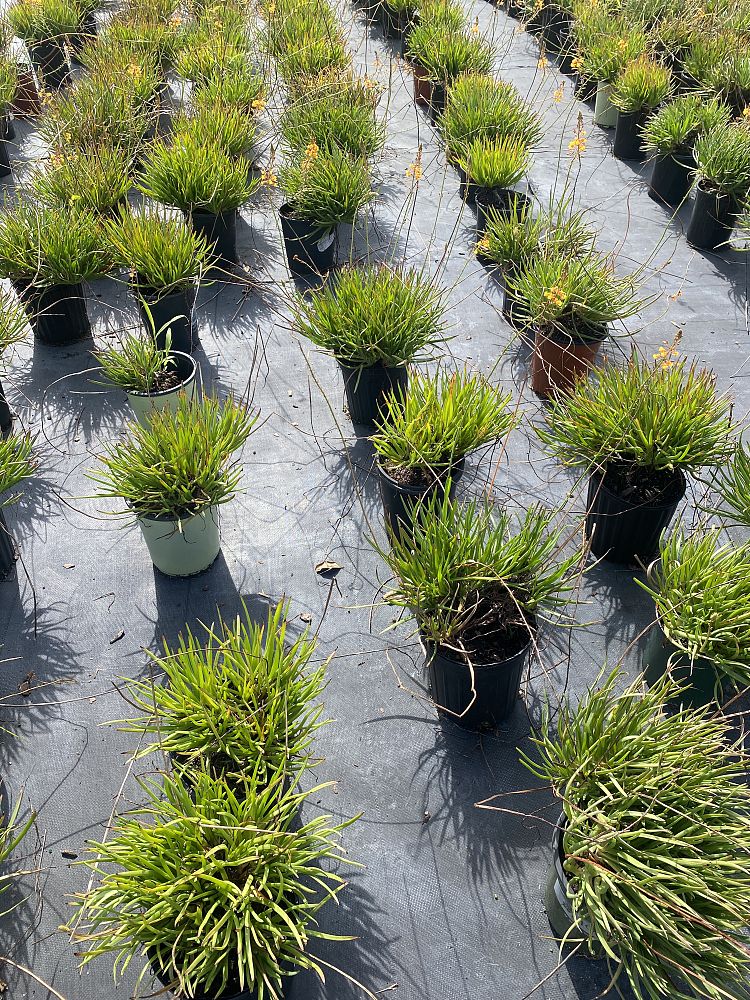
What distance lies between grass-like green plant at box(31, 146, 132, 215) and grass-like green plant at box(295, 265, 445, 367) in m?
1.65

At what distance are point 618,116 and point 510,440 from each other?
3364mm

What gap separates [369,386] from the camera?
3383 millimetres

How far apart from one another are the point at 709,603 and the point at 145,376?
7.60 feet

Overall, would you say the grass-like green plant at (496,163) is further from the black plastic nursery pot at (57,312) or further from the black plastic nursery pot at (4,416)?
the black plastic nursery pot at (4,416)

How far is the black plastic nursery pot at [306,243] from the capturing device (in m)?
4.32

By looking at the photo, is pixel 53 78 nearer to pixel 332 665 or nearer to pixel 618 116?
pixel 618 116

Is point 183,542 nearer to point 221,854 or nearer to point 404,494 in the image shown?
A: point 404,494

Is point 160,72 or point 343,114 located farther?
point 160,72

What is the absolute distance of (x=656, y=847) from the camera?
171 cm

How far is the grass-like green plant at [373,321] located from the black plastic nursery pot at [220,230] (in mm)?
1274

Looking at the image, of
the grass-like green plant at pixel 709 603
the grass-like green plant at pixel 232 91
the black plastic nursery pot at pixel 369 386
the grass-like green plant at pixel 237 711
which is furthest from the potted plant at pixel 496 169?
the grass-like green plant at pixel 237 711

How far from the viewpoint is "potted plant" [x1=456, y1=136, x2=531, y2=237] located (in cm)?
444

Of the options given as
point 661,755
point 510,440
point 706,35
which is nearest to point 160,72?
point 706,35

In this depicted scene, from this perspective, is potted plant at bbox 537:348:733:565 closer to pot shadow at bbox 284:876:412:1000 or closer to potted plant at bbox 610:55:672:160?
pot shadow at bbox 284:876:412:1000
